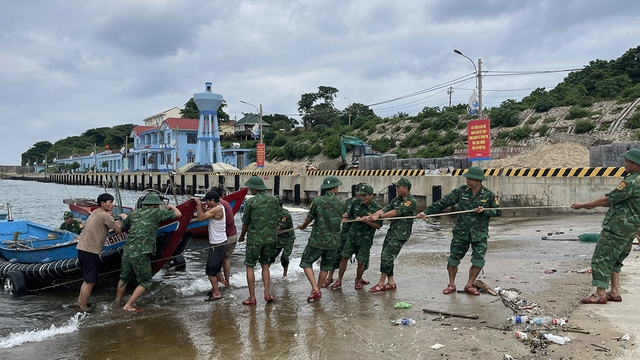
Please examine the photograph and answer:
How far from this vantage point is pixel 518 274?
7730 millimetres

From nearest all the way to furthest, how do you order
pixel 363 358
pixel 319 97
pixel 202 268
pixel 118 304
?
pixel 363 358 < pixel 118 304 < pixel 202 268 < pixel 319 97

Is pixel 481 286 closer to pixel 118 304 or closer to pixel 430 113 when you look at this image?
pixel 118 304

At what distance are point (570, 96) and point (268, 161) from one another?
32.9 meters

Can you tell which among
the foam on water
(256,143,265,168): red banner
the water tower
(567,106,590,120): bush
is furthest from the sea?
the water tower

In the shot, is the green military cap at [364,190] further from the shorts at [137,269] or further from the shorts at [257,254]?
the shorts at [137,269]

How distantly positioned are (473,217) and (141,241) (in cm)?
463

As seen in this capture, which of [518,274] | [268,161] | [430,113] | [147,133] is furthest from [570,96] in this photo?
[147,133]

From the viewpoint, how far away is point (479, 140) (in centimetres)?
1855

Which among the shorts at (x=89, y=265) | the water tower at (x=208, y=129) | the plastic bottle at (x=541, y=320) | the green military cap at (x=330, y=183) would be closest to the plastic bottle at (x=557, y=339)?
the plastic bottle at (x=541, y=320)

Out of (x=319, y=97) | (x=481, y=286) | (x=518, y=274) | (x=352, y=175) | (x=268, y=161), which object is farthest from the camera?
(x=319, y=97)

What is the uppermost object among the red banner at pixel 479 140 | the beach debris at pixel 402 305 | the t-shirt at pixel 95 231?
the red banner at pixel 479 140

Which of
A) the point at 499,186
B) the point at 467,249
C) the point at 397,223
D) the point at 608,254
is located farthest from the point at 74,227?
the point at 499,186

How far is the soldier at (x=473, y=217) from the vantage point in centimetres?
625

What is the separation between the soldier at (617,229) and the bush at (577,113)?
36.8m
